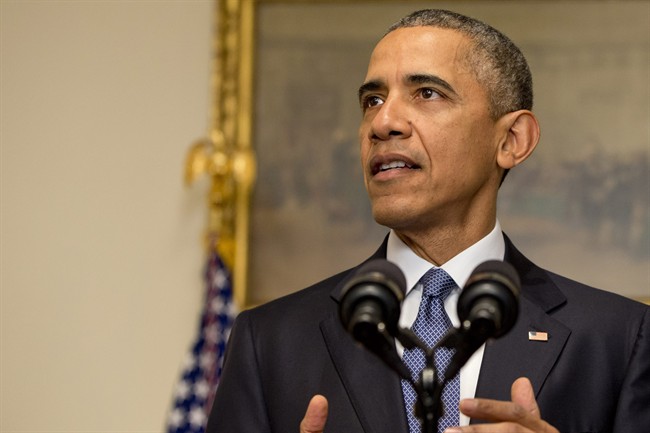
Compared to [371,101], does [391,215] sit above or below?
below

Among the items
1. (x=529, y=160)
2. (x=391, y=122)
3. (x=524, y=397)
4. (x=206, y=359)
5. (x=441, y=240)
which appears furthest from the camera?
(x=529, y=160)

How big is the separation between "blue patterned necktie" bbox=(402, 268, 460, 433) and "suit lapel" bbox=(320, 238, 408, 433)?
0.03m

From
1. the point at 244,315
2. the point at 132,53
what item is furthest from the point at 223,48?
the point at 244,315

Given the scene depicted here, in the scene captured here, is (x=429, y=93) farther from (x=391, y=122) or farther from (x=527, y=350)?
(x=527, y=350)

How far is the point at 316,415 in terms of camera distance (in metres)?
1.99

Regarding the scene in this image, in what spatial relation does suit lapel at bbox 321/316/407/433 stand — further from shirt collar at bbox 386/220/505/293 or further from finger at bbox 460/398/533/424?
finger at bbox 460/398/533/424

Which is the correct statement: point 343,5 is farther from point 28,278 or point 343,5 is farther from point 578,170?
point 28,278

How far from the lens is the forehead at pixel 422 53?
8.29 ft

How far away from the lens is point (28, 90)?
5.08 metres

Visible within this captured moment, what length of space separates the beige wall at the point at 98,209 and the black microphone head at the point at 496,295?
134 inches

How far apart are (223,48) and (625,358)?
3.06m

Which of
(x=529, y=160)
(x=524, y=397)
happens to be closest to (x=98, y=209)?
(x=529, y=160)

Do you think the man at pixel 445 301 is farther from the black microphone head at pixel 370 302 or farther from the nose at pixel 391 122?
the black microphone head at pixel 370 302

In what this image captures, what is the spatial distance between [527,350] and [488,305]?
0.83m
